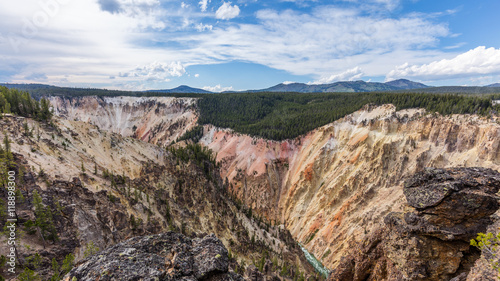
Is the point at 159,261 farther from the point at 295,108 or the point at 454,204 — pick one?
the point at 295,108

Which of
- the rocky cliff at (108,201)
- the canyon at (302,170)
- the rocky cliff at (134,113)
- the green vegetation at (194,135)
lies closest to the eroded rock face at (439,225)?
the canyon at (302,170)

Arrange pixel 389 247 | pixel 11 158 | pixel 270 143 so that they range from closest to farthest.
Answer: pixel 389 247, pixel 11 158, pixel 270 143

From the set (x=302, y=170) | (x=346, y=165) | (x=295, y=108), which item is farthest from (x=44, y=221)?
(x=295, y=108)

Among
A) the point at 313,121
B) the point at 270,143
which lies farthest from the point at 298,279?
the point at 313,121

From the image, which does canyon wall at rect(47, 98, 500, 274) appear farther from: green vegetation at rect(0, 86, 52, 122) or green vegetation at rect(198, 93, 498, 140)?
green vegetation at rect(0, 86, 52, 122)

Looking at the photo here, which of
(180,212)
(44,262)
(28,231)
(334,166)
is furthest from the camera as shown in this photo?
(334,166)

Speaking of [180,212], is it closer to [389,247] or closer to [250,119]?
[389,247]

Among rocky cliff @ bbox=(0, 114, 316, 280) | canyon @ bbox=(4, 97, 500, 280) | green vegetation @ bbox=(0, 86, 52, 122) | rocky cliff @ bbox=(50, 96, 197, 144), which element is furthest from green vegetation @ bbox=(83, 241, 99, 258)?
rocky cliff @ bbox=(50, 96, 197, 144)
